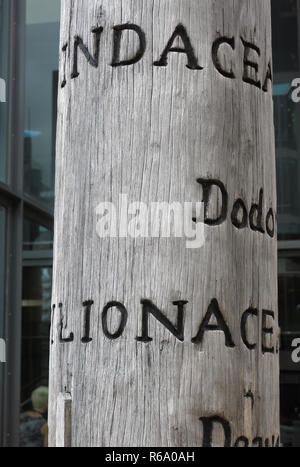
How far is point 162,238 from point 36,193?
5.26 metres

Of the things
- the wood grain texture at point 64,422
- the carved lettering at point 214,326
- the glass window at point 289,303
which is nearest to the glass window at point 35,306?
the glass window at point 289,303

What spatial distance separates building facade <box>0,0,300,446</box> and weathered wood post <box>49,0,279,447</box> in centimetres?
427

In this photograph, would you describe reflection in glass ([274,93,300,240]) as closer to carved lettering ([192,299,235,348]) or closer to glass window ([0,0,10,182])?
glass window ([0,0,10,182])

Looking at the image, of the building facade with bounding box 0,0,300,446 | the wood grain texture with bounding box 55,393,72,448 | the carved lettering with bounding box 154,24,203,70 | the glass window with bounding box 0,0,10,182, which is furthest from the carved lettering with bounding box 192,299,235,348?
the glass window with bounding box 0,0,10,182

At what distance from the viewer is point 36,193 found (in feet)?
21.1

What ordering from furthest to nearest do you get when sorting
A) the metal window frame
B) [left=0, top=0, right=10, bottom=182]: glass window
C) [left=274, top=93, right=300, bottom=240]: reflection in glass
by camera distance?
1. [left=274, top=93, right=300, bottom=240]: reflection in glass
2. [left=0, top=0, right=10, bottom=182]: glass window
3. the metal window frame

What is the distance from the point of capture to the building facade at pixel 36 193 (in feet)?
18.7

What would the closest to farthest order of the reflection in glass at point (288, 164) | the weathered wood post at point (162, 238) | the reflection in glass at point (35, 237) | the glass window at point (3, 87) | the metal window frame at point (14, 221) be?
the weathered wood post at point (162, 238), the metal window frame at point (14, 221), the glass window at point (3, 87), the reflection in glass at point (288, 164), the reflection in glass at point (35, 237)

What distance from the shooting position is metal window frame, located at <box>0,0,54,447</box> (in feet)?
18.4

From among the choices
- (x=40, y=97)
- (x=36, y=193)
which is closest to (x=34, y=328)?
(x=36, y=193)

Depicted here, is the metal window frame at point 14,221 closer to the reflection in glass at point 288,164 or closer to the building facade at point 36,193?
the building facade at point 36,193

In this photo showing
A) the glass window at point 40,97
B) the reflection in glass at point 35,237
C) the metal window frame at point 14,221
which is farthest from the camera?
the glass window at point 40,97

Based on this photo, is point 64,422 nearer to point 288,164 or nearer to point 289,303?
point 289,303

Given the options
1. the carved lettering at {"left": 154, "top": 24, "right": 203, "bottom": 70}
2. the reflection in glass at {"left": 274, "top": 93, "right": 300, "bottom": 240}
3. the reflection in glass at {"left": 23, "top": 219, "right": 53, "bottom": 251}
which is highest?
the reflection in glass at {"left": 274, "top": 93, "right": 300, "bottom": 240}
